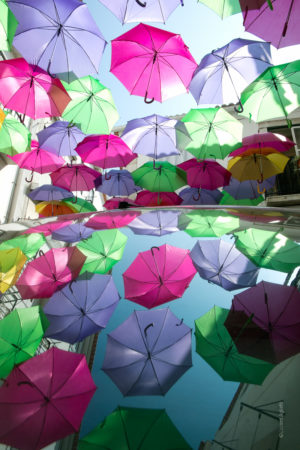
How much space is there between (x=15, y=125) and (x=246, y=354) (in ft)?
21.8

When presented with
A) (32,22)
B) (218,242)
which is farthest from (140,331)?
(32,22)

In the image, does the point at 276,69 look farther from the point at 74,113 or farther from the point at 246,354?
the point at 246,354

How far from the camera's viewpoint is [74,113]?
264 inches

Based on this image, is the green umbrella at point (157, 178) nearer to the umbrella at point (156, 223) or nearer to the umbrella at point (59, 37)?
the umbrella at point (59, 37)

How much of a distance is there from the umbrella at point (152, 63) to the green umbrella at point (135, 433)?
5860 millimetres

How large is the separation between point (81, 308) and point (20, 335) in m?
0.16

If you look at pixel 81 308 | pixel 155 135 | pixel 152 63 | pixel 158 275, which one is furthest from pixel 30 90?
pixel 81 308

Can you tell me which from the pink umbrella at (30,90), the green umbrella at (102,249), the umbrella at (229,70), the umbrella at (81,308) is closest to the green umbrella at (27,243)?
the green umbrella at (102,249)

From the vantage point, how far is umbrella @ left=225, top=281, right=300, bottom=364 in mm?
591

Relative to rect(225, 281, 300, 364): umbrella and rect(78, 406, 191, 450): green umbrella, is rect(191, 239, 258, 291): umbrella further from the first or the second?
rect(78, 406, 191, 450): green umbrella

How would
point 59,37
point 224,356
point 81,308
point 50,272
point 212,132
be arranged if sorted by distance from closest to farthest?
point 224,356, point 81,308, point 50,272, point 59,37, point 212,132

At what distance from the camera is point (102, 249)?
123cm

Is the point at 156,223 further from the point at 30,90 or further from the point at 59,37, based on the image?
the point at 30,90

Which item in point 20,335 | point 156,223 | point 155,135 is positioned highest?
point 155,135
